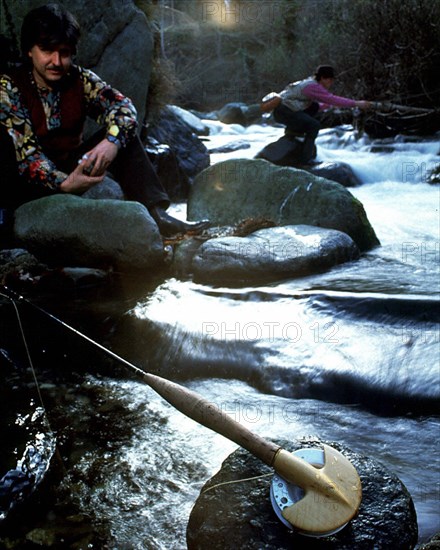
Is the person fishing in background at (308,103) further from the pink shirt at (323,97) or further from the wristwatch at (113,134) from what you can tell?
the wristwatch at (113,134)

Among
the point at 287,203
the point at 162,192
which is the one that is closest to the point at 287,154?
the point at 287,203

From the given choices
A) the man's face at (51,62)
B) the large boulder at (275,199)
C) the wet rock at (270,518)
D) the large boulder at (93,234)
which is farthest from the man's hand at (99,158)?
the wet rock at (270,518)

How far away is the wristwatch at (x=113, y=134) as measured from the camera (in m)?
4.45

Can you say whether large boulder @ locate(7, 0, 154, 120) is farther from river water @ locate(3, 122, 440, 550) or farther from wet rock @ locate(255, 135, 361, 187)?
river water @ locate(3, 122, 440, 550)

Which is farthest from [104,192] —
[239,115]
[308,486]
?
[239,115]

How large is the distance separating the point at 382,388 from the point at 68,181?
9.36 feet

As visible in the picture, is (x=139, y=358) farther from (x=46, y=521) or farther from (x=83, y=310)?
(x=46, y=521)

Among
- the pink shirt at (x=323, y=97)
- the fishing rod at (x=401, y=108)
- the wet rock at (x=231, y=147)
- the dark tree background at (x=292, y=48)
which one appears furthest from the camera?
the wet rock at (x=231, y=147)

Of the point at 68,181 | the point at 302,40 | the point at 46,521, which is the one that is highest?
the point at 302,40

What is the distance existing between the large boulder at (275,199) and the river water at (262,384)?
0.87m

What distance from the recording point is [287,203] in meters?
6.41

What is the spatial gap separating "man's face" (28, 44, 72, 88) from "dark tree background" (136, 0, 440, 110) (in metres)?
5.07

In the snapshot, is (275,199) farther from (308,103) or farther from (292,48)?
(292,48)

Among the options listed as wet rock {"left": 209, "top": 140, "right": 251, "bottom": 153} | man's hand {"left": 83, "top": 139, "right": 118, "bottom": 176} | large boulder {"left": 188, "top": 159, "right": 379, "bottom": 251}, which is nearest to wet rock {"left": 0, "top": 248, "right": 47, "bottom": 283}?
man's hand {"left": 83, "top": 139, "right": 118, "bottom": 176}
